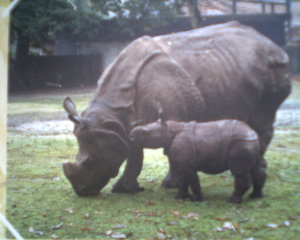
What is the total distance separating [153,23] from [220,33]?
0.76 metres

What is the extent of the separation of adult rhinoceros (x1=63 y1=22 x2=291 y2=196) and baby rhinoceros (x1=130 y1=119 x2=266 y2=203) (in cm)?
14

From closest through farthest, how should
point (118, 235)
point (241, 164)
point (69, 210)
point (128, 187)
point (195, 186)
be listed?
point (118, 235) < point (241, 164) < point (69, 210) < point (195, 186) < point (128, 187)

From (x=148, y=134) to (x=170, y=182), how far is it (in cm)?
77

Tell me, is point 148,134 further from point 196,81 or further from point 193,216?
point 193,216

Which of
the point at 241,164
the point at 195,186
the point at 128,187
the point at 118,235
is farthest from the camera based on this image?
the point at 128,187

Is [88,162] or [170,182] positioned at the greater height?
[88,162]

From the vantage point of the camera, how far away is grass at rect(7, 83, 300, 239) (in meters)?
→ 4.38

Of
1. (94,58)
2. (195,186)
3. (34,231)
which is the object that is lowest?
(34,231)

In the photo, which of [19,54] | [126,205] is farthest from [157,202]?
[19,54]

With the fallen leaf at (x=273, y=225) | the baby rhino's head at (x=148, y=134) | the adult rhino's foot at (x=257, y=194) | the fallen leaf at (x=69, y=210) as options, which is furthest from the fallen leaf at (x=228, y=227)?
the fallen leaf at (x=69, y=210)

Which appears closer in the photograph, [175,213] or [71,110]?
[175,213]

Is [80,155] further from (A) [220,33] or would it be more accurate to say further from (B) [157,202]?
(A) [220,33]

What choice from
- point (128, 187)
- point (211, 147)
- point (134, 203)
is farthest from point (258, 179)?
point (128, 187)

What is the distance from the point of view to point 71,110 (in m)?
4.88
